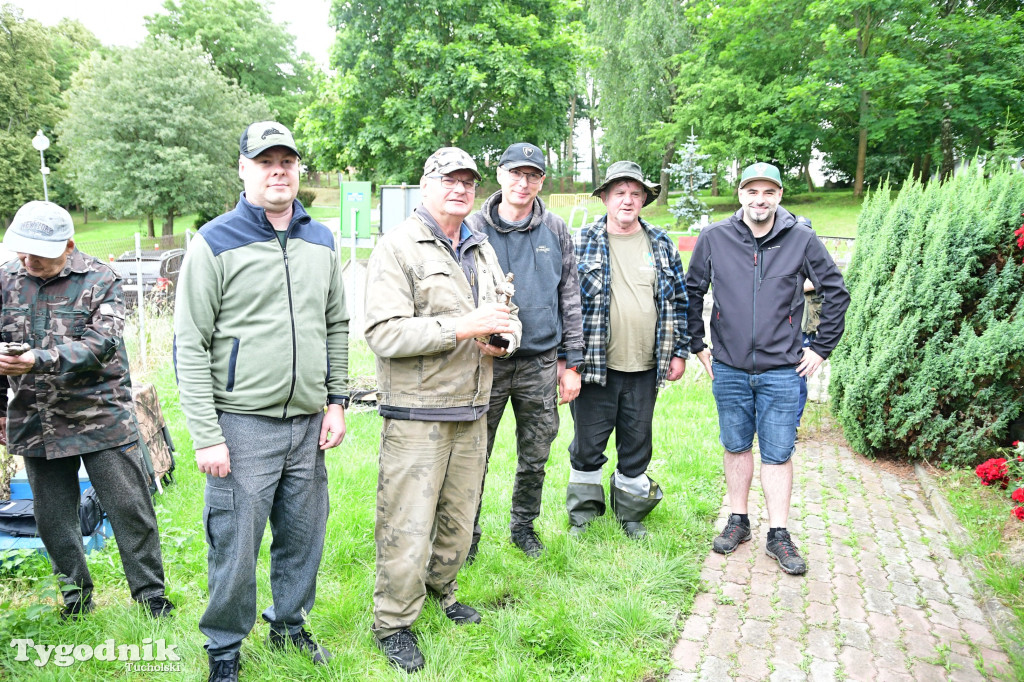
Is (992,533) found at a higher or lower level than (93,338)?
lower

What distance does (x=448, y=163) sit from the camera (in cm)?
301

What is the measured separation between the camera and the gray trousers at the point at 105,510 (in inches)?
Answer: 130

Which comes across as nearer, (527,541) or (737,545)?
(527,541)

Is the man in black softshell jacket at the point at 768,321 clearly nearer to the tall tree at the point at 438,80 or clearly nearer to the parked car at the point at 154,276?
the parked car at the point at 154,276

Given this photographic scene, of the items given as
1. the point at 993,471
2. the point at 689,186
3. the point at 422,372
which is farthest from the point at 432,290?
the point at 689,186

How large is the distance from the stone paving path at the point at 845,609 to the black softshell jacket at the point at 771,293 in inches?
50.0

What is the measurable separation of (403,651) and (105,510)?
5.28 feet

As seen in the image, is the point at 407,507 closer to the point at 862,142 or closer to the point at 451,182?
the point at 451,182

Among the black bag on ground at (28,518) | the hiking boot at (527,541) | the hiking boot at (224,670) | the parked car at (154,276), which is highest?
the parked car at (154,276)

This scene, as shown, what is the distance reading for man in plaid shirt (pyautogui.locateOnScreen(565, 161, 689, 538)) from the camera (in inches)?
166

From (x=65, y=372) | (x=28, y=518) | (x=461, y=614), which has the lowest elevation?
(x=461, y=614)

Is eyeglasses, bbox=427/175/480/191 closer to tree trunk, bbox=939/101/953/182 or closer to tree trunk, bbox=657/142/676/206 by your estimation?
tree trunk, bbox=939/101/953/182

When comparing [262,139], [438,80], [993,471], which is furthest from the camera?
[438,80]

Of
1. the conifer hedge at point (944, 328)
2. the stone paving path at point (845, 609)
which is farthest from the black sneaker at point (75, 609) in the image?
the conifer hedge at point (944, 328)
